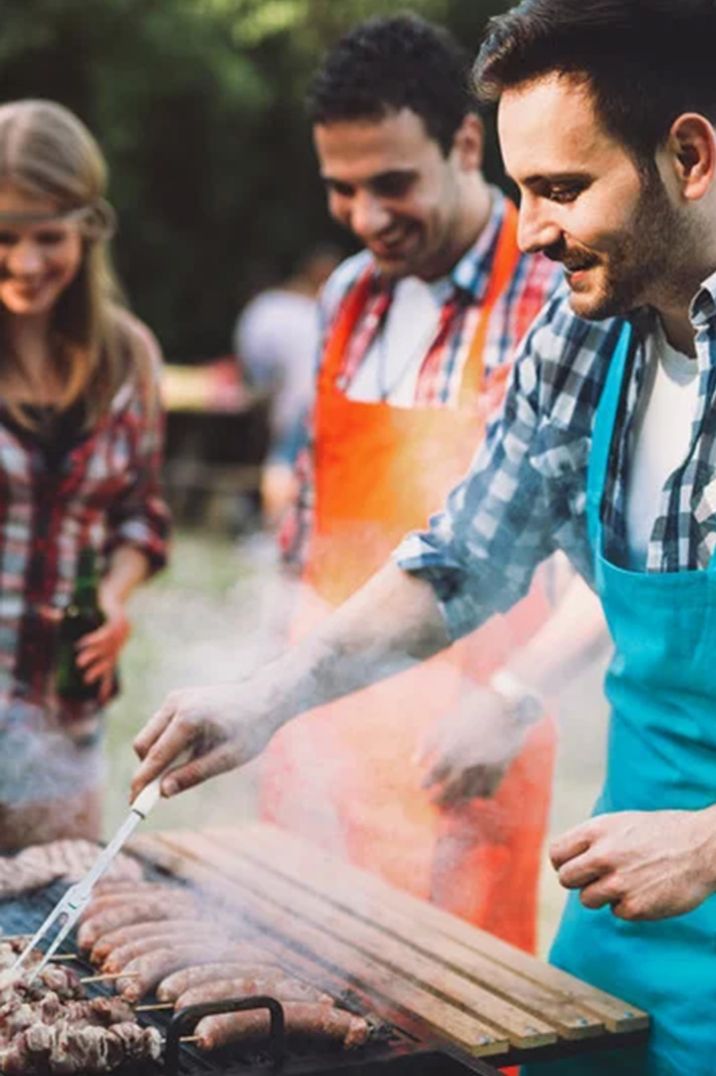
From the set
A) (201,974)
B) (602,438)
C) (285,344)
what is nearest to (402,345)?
(602,438)

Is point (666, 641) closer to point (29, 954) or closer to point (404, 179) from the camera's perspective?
point (29, 954)

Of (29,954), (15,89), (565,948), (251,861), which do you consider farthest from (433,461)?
(15,89)

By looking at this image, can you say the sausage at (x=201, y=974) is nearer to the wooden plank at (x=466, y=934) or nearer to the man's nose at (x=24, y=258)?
the wooden plank at (x=466, y=934)

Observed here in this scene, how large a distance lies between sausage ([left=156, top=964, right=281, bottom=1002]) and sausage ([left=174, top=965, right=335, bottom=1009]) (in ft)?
0.04

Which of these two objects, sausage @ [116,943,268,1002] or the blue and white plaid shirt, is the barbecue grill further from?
the blue and white plaid shirt

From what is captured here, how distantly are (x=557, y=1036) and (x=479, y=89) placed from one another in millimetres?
1609

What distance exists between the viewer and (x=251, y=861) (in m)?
3.58

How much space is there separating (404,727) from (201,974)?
1.30 m

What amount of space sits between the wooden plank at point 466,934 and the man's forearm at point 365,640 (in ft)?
1.67

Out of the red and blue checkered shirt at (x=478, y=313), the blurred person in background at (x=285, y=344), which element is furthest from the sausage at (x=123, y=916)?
the blurred person in background at (x=285, y=344)

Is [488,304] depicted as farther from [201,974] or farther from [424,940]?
[201,974]

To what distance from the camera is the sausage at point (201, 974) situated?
9.23ft

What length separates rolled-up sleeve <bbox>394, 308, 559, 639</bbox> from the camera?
3.12 meters

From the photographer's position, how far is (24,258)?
4.30 meters
